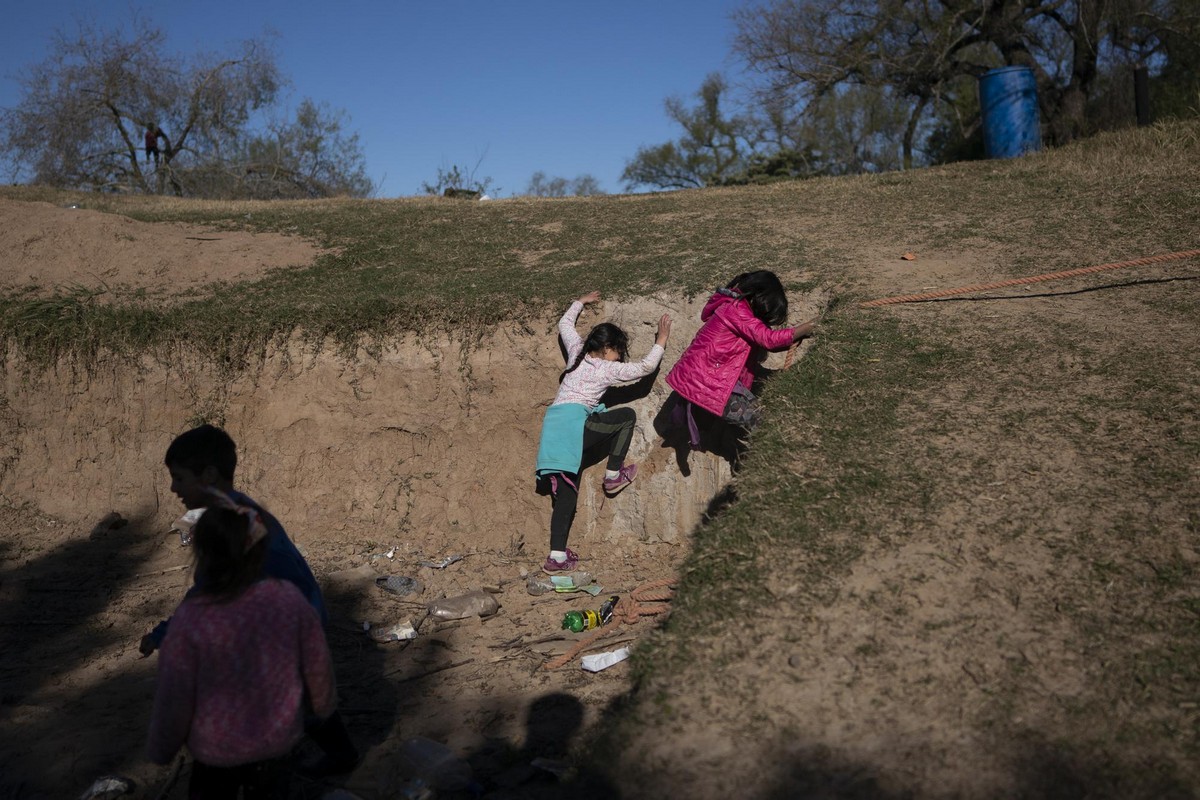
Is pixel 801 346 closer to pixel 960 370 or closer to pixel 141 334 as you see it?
pixel 960 370

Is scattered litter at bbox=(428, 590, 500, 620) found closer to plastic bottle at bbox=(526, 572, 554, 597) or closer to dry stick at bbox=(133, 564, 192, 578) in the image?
plastic bottle at bbox=(526, 572, 554, 597)

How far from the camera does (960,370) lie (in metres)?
5.69

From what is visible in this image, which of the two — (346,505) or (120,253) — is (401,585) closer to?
(346,505)

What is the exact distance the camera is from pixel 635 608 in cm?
572

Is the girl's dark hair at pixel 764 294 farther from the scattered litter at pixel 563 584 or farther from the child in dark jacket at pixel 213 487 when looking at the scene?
the child in dark jacket at pixel 213 487

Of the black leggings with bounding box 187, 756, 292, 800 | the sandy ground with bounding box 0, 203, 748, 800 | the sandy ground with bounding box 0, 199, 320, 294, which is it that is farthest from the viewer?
the sandy ground with bounding box 0, 199, 320, 294

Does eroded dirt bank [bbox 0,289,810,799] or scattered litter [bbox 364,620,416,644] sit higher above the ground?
eroded dirt bank [bbox 0,289,810,799]

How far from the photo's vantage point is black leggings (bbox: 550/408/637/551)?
21.8 feet

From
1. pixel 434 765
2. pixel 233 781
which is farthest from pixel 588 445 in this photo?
pixel 233 781

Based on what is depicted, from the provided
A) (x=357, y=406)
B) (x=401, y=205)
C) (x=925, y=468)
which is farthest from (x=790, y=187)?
(x=925, y=468)

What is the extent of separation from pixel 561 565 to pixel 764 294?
2.43 m

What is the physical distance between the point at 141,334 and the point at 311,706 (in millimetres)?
5663

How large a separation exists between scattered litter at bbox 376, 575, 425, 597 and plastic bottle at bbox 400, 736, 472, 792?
7.77ft

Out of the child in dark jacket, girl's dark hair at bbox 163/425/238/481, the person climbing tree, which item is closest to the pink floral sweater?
the child in dark jacket
